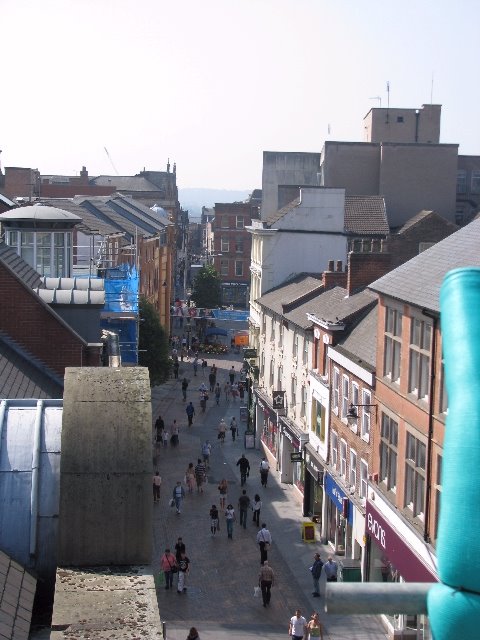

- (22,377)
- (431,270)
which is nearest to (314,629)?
(431,270)

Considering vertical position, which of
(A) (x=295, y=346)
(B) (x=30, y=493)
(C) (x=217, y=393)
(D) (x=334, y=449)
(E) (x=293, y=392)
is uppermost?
(B) (x=30, y=493)

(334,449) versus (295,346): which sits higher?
(295,346)

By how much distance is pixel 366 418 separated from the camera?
27688 mm

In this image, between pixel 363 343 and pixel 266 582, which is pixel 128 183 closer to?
pixel 363 343

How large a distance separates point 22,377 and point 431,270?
1091 centimetres

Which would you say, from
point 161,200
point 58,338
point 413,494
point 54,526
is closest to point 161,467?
point 413,494

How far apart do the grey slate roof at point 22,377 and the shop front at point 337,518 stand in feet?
47.4

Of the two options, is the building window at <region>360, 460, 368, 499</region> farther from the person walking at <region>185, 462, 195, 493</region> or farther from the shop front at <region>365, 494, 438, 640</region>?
the person walking at <region>185, 462, 195, 493</region>

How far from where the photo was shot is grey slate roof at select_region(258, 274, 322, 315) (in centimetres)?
4491

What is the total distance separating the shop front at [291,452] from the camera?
121 ft

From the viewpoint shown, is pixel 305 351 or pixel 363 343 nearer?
pixel 363 343

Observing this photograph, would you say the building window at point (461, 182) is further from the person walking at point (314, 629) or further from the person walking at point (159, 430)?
the person walking at point (314, 629)

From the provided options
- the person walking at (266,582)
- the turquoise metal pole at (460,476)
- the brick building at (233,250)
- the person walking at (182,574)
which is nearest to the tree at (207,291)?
the brick building at (233,250)

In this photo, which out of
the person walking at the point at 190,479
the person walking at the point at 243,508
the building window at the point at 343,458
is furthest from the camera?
the person walking at the point at 190,479
